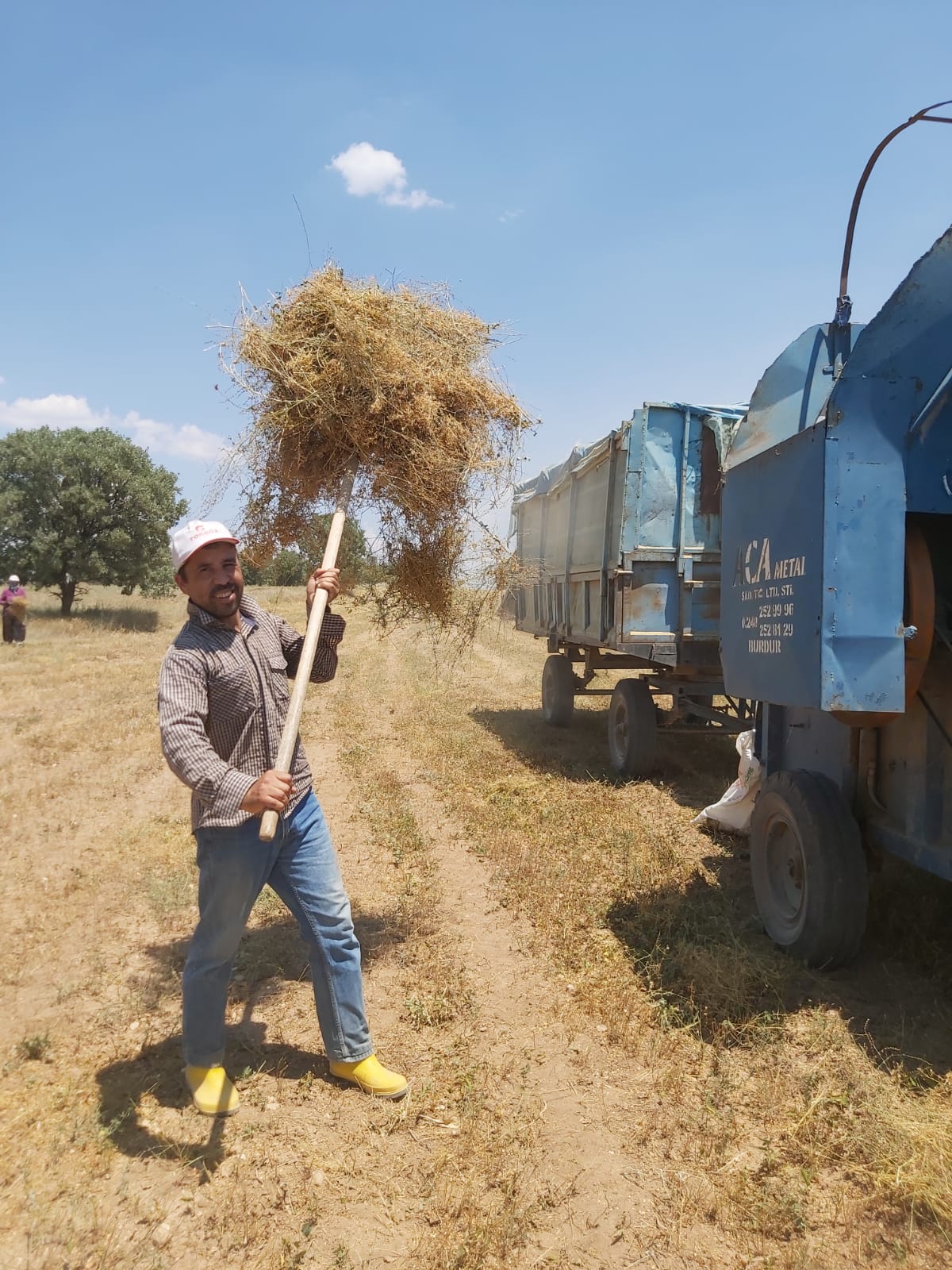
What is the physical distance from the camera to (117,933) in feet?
15.7

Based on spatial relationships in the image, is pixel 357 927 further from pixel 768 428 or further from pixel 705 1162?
pixel 768 428

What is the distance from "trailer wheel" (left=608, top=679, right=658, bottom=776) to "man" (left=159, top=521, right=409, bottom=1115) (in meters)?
5.18

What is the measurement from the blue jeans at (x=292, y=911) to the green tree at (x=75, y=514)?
2550 cm

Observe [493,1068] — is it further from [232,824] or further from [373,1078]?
[232,824]

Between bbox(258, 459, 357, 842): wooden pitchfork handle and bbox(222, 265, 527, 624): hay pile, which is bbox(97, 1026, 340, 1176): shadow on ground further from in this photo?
bbox(222, 265, 527, 624): hay pile

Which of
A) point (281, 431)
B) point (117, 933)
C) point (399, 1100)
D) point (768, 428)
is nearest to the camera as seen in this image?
point (399, 1100)

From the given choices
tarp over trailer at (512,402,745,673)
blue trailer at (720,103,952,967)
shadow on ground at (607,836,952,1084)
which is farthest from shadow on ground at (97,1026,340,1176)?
tarp over trailer at (512,402,745,673)

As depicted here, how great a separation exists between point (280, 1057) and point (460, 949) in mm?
1254

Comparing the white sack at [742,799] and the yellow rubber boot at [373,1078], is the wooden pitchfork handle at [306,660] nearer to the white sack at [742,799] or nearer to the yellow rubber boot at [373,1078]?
the yellow rubber boot at [373,1078]

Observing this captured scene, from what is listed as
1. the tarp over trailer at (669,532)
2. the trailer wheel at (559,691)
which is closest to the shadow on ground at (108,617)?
the trailer wheel at (559,691)

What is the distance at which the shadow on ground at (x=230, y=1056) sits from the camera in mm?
3025

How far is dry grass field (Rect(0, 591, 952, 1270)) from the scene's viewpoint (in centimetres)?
261

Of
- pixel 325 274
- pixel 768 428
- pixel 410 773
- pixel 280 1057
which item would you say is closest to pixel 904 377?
pixel 768 428

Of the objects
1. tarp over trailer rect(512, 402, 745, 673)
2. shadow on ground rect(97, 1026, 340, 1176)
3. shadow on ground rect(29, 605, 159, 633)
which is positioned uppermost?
tarp over trailer rect(512, 402, 745, 673)
